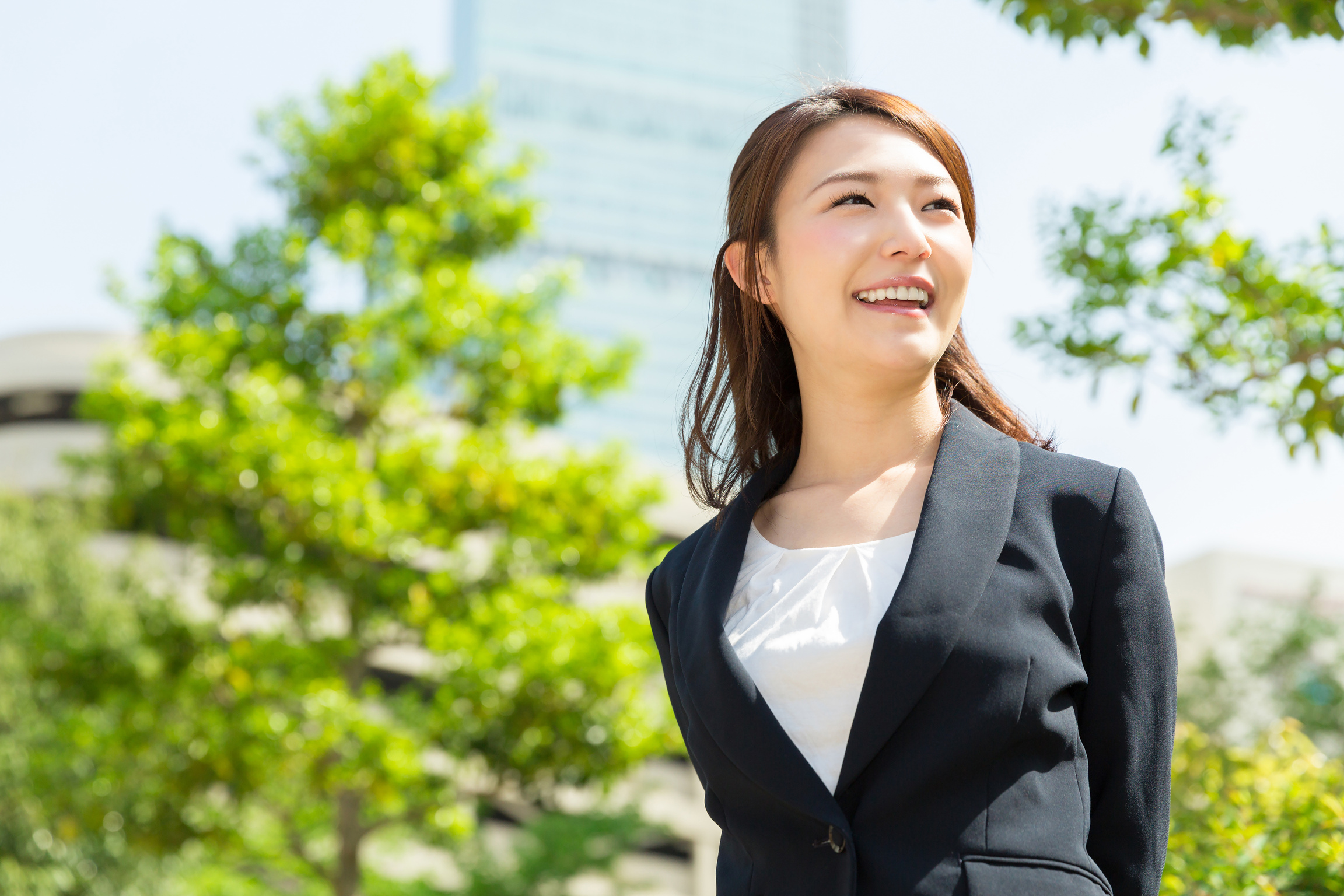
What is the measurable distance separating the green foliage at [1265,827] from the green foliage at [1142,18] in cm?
207

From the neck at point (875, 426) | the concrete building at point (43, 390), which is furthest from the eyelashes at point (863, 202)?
the concrete building at point (43, 390)

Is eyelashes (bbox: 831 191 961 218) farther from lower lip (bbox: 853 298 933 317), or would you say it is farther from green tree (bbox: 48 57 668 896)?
green tree (bbox: 48 57 668 896)

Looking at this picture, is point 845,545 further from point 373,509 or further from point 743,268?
point 373,509

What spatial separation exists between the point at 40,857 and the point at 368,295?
8285mm

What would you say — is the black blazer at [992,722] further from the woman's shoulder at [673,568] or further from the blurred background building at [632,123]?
the blurred background building at [632,123]

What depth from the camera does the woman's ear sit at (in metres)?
1.74

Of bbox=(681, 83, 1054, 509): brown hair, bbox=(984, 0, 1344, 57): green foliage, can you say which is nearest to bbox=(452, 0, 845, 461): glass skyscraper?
bbox=(984, 0, 1344, 57): green foliage

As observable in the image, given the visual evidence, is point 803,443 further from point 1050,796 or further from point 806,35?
point 806,35

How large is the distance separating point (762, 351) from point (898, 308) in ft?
1.25

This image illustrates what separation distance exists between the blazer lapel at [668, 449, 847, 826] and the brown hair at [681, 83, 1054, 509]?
0.23 meters

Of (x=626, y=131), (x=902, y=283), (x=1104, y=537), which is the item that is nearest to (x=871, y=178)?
(x=902, y=283)

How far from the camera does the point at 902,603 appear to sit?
133 cm

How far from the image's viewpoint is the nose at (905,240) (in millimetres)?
1497

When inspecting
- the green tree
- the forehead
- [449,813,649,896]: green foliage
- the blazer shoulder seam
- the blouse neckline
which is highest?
the forehead
